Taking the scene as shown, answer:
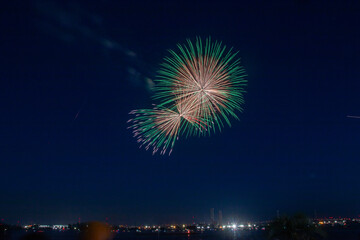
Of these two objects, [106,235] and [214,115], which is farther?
[214,115]

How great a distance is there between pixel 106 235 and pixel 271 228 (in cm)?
1295

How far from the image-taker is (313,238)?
15.7 metres

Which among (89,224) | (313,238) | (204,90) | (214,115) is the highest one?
(204,90)

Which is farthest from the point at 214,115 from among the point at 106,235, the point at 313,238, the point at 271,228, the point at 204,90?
the point at 106,235

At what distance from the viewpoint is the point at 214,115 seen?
51.0 feet

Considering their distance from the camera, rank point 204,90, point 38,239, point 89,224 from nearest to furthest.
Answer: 1. point 38,239
2. point 89,224
3. point 204,90

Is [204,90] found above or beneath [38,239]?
above

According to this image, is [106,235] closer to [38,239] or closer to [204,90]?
[38,239]

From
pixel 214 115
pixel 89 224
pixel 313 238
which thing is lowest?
pixel 313 238

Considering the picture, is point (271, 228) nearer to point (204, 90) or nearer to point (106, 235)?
point (204, 90)

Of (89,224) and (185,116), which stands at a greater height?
(185,116)

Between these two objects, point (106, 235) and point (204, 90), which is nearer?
point (106, 235)

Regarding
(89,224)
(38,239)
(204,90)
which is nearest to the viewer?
(38,239)

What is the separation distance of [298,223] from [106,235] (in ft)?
42.8
